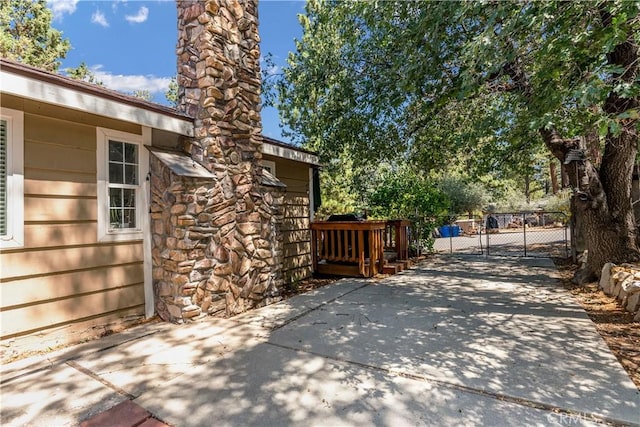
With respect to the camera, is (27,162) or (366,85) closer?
(27,162)

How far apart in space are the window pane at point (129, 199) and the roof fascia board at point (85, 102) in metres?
0.83

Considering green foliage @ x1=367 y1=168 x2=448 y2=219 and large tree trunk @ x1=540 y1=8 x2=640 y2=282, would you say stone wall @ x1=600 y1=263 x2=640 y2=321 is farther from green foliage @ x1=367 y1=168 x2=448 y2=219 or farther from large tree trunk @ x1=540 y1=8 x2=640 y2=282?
green foliage @ x1=367 y1=168 x2=448 y2=219

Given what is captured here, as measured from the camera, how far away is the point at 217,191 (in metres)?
4.18

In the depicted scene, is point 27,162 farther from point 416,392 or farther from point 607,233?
point 607,233

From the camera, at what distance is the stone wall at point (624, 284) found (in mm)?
3777

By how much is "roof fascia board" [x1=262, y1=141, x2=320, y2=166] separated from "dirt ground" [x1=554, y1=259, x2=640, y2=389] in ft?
15.8

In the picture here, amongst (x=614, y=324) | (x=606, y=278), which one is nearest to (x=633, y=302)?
(x=614, y=324)

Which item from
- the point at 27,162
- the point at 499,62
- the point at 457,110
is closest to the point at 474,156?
the point at 457,110

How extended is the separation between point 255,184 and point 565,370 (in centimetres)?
394

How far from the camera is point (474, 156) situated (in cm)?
766

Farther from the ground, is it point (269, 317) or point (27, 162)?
point (27, 162)

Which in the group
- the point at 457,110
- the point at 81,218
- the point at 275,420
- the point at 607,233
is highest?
the point at 457,110

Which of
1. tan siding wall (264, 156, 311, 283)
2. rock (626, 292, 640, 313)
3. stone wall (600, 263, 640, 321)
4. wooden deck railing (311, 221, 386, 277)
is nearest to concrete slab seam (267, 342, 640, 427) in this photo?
stone wall (600, 263, 640, 321)

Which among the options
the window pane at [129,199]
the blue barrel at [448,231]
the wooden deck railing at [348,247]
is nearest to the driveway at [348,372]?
the window pane at [129,199]
